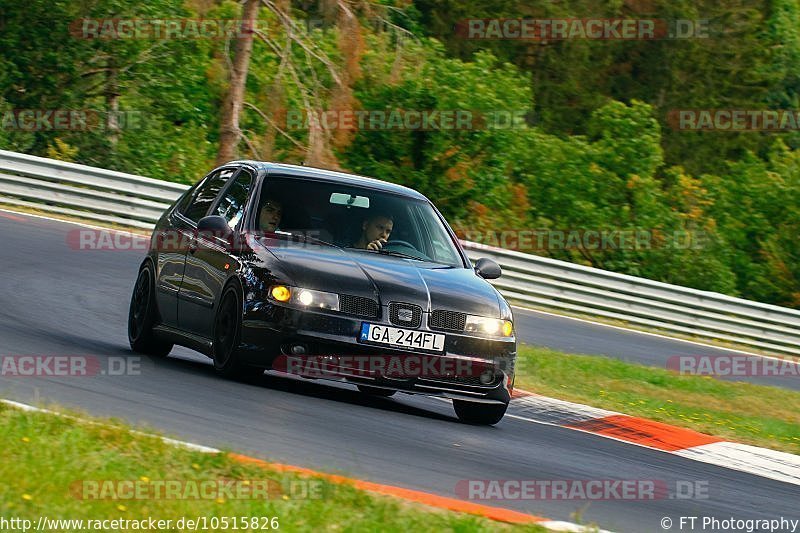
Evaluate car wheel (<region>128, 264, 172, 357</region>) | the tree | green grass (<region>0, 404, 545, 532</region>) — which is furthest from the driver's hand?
the tree

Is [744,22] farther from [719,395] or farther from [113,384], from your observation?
[113,384]

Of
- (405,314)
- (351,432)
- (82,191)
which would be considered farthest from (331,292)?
(82,191)

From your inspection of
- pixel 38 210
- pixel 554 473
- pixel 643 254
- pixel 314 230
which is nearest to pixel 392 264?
pixel 314 230

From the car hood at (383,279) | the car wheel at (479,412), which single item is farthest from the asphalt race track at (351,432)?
the car hood at (383,279)

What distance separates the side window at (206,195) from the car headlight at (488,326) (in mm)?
2463

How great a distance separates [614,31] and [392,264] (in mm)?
55124

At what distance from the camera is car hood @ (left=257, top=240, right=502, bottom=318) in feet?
29.0

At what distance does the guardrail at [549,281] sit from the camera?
20.3m

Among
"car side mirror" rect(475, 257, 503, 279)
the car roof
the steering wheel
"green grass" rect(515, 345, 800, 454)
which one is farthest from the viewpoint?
"green grass" rect(515, 345, 800, 454)

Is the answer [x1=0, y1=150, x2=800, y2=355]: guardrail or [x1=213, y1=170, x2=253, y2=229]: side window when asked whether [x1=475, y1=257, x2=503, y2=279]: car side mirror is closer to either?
[x1=213, y1=170, x2=253, y2=229]: side window

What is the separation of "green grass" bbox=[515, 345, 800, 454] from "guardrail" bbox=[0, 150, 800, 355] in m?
5.42

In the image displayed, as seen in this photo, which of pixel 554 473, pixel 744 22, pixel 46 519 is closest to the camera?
pixel 46 519

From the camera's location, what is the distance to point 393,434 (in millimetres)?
8211

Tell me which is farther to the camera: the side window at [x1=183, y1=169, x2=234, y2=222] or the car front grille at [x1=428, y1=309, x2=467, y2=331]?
the side window at [x1=183, y1=169, x2=234, y2=222]
